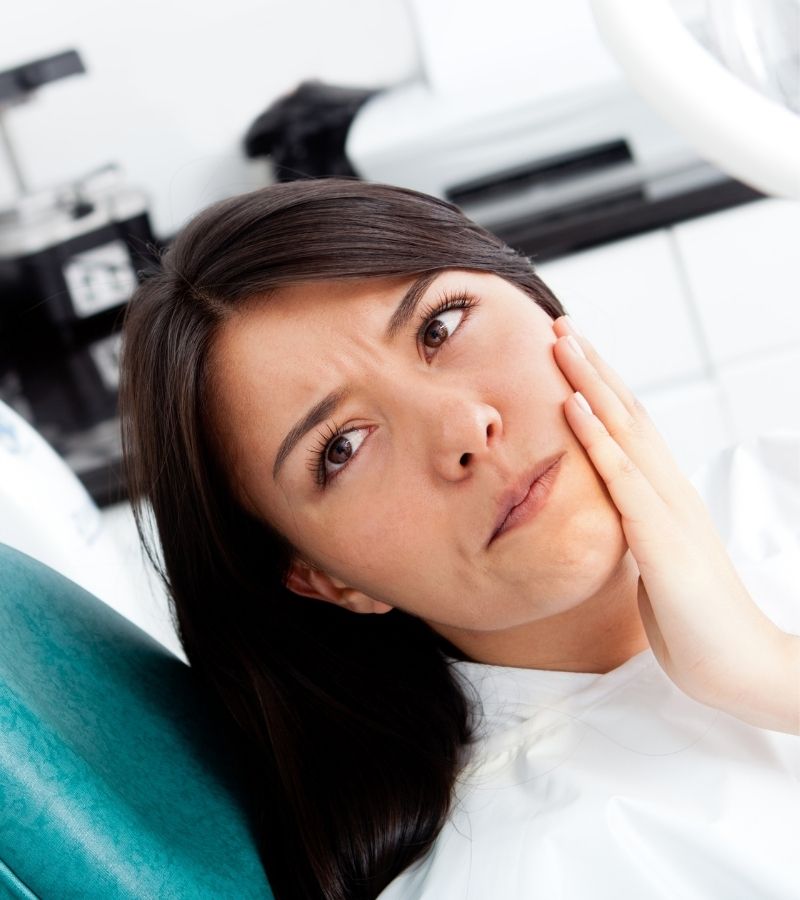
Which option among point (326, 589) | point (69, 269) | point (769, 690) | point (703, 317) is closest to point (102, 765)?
point (326, 589)

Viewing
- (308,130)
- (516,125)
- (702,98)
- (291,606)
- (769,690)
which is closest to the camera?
(702,98)

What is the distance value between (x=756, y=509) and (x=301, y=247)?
1.77ft

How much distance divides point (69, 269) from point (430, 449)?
1613 mm

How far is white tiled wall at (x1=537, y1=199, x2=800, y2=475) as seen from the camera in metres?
1.84

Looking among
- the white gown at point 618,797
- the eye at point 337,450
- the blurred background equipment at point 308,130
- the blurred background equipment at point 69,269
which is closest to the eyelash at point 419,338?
the eye at point 337,450

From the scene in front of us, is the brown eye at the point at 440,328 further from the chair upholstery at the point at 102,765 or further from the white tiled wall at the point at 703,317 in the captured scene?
the white tiled wall at the point at 703,317

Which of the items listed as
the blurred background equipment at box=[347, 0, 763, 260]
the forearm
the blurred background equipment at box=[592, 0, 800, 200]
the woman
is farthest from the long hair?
the blurred background equipment at box=[347, 0, 763, 260]

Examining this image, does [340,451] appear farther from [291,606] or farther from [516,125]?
[516,125]

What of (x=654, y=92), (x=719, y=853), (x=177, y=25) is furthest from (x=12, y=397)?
(x=654, y=92)

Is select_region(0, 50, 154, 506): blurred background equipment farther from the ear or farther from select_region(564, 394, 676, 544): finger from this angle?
select_region(564, 394, 676, 544): finger

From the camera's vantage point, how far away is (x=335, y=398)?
848mm

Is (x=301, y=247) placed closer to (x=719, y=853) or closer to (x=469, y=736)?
(x=469, y=736)

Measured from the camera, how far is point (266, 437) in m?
0.88

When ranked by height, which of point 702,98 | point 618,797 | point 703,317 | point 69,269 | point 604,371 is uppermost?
point 702,98
